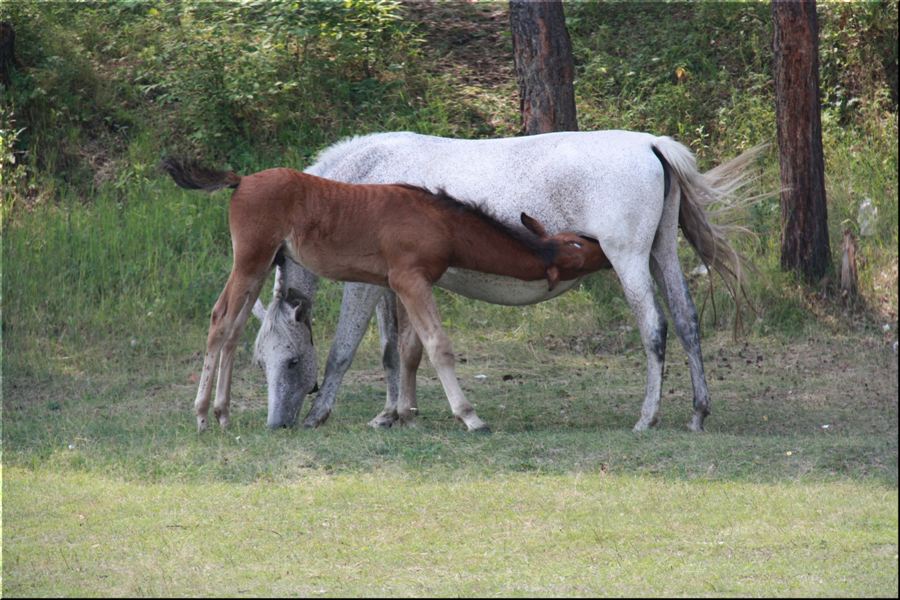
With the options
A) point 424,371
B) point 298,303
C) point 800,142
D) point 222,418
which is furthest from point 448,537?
point 800,142

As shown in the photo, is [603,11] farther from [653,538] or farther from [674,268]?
[653,538]

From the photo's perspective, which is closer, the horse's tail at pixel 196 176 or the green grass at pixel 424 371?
the green grass at pixel 424 371

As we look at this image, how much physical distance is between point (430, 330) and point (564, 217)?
1316 mm

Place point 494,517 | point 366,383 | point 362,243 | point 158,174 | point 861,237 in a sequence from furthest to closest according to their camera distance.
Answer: point 158,174, point 861,237, point 366,383, point 362,243, point 494,517

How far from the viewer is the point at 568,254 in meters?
7.77

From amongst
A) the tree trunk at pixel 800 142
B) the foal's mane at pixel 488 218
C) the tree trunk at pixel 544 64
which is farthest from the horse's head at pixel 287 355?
the tree trunk at pixel 800 142

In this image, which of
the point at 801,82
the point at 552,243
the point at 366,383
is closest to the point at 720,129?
the point at 801,82

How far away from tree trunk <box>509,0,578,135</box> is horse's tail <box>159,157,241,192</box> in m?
5.45

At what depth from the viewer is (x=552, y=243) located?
7719 millimetres

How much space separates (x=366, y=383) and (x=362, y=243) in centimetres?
274

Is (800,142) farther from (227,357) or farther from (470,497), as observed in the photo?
(470,497)

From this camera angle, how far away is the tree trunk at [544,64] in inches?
494

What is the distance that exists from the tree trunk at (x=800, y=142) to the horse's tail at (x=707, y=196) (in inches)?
128

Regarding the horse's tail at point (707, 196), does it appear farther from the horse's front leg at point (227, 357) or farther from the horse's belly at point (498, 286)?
the horse's front leg at point (227, 357)
